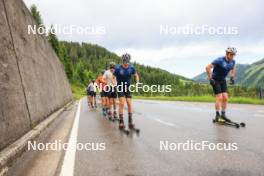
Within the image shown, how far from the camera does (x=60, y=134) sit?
9.14 m

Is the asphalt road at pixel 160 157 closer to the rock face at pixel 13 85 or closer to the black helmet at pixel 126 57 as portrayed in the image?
the rock face at pixel 13 85

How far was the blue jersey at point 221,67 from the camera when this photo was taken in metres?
10.2

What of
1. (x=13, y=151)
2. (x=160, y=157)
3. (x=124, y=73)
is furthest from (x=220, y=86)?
(x=13, y=151)

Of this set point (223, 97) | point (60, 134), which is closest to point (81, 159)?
point (60, 134)

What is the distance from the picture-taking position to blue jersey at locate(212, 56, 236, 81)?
1023 cm

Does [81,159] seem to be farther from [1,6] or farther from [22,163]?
[1,6]

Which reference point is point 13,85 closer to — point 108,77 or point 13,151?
point 13,151

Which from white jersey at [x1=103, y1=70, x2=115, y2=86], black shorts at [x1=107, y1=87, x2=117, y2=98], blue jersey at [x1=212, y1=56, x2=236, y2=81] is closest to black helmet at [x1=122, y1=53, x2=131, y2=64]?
blue jersey at [x1=212, y1=56, x2=236, y2=81]

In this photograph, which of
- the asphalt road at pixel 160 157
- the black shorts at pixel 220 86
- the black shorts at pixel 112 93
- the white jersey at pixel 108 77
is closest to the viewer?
the asphalt road at pixel 160 157

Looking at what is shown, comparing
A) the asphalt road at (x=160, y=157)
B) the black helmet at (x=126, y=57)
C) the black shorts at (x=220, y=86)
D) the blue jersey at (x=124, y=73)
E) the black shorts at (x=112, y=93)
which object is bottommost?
the asphalt road at (x=160, y=157)

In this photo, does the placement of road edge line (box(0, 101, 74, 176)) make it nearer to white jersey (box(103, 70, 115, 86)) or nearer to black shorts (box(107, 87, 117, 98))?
black shorts (box(107, 87, 117, 98))

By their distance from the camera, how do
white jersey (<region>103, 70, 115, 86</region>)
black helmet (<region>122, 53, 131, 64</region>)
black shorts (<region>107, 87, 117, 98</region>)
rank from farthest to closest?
white jersey (<region>103, 70, 115, 86</region>)
black shorts (<region>107, 87, 117, 98</region>)
black helmet (<region>122, 53, 131, 64</region>)

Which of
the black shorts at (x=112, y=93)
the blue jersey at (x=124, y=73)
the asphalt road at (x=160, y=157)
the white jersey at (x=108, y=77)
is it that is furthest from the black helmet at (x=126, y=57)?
the white jersey at (x=108, y=77)

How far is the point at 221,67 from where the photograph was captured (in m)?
10.3
